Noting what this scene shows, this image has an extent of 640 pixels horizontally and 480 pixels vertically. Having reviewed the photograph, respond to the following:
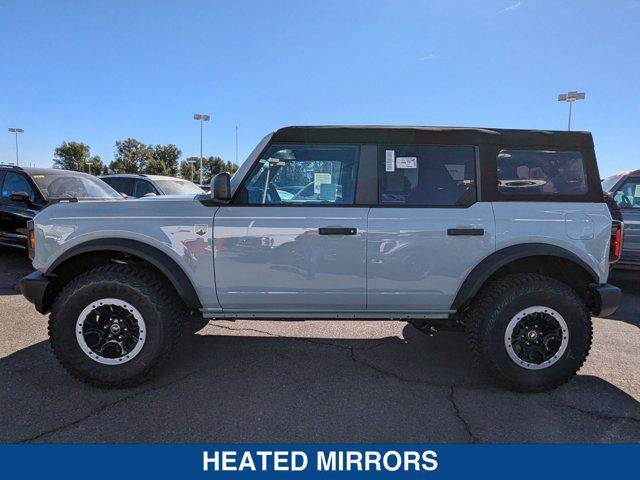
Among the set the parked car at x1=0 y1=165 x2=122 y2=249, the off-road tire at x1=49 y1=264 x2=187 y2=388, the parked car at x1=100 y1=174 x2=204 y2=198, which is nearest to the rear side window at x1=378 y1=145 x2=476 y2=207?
the off-road tire at x1=49 y1=264 x2=187 y2=388

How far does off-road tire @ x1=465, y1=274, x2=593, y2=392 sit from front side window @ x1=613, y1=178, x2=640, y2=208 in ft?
13.4

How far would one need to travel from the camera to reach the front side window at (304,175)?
10.5ft

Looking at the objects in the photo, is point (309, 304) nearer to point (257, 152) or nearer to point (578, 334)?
point (257, 152)

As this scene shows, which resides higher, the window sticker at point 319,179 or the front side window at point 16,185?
the front side window at point 16,185

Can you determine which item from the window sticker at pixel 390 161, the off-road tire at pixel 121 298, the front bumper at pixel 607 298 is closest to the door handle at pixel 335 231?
the window sticker at pixel 390 161

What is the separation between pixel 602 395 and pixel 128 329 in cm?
363

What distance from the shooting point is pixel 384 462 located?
7.80ft

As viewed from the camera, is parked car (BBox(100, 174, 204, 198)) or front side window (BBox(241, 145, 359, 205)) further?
parked car (BBox(100, 174, 204, 198))

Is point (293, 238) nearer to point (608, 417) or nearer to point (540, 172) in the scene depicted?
point (540, 172)

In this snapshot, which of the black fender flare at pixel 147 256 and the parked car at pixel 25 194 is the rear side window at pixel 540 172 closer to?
the black fender flare at pixel 147 256

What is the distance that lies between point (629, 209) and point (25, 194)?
9.38 metres

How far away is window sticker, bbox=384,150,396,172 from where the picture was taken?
3.19 metres

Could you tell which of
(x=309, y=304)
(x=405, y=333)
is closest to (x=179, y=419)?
(x=309, y=304)

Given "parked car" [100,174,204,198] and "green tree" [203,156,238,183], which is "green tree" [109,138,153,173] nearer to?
"green tree" [203,156,238,183]
